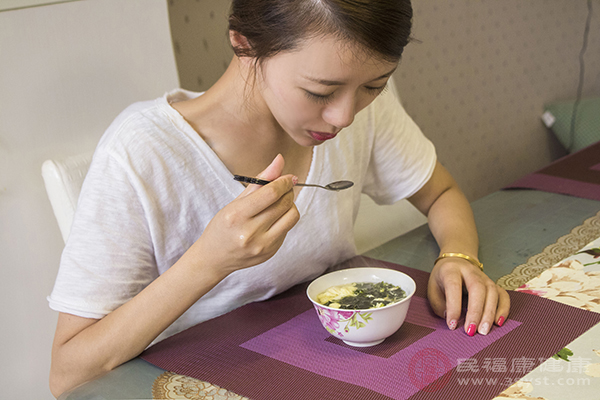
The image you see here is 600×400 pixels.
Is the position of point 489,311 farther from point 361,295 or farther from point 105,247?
point 105,247

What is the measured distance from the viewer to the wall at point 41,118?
1090mm

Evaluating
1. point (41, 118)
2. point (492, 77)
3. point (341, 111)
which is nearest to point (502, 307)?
point (341, 111)

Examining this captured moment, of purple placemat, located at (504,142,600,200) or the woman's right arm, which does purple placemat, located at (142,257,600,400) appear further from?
purple placemat, located at (504,142,600,200)

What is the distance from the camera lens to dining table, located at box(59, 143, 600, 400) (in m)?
0.68

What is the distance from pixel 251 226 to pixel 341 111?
9.1 inches

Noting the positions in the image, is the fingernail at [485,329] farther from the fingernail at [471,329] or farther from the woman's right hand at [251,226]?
the woman's right hand at [251,226]

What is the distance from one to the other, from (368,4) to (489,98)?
2035mm

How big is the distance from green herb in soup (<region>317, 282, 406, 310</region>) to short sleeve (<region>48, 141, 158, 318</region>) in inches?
12.4

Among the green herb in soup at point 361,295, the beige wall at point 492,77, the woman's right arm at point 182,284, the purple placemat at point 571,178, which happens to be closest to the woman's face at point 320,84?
the woman's right arm at point 182,284

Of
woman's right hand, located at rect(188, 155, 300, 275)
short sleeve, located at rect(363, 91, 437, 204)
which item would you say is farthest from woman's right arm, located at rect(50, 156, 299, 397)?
short sleeve, located at rect(363, 91, 437, 204)

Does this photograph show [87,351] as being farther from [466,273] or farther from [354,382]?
[466,273]

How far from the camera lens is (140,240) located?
0.90 m

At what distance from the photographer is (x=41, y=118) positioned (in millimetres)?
1129

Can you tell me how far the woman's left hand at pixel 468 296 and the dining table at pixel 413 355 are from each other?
0.6 inches
